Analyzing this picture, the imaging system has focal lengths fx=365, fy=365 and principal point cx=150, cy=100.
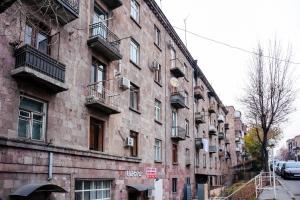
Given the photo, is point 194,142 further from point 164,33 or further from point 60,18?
point 60,18

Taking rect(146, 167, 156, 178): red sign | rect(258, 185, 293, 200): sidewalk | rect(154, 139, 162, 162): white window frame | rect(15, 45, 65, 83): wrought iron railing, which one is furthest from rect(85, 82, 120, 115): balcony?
rect(258, 185, 293, 200): sidewalk

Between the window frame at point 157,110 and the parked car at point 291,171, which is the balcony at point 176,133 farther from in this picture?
the parked car at point 291,171

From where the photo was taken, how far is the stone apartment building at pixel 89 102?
11.9 metres

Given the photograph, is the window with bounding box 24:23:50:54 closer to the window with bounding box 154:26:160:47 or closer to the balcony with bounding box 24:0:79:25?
the balcony with bounding box 24:0:79:25

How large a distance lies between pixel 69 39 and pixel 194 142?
2160 cm

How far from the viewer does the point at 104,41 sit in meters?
16.6

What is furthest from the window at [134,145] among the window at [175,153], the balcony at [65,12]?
the balcony at [65,12]

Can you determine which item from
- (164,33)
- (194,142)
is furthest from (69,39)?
(194,142)

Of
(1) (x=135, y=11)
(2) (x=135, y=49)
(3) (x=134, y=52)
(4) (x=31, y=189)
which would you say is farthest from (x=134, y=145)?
(4) (x=31, y=189)

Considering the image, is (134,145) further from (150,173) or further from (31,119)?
(31,119)

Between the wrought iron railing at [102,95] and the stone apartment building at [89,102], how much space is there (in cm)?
5

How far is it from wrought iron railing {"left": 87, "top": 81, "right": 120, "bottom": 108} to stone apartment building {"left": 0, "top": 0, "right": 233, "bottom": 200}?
0.05 m

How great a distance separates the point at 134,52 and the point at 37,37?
9083 mm

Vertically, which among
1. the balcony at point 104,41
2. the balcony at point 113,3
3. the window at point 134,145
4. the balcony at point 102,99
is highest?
the balcony at point 113,3
